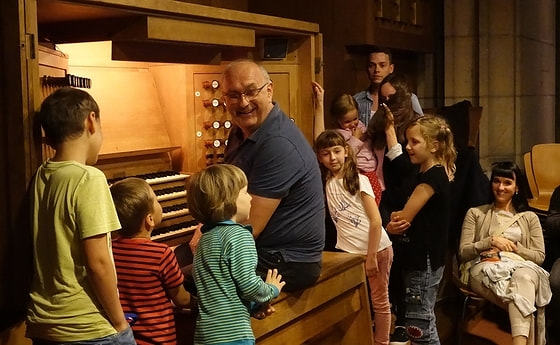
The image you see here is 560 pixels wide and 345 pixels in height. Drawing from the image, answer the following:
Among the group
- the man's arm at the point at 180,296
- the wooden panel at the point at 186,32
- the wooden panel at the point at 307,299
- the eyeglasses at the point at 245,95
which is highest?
the wooden panel at the point at 186,32

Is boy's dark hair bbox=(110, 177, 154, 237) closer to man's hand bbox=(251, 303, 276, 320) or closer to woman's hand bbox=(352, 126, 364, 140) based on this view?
man's hand bbox=(251, 303, 276, 320)

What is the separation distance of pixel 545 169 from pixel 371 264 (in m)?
2.97

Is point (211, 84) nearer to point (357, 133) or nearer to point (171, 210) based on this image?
point (171, 210)

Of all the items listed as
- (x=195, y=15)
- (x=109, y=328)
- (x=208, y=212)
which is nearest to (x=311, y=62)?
(x=195, y=15)

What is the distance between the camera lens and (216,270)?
277 cm

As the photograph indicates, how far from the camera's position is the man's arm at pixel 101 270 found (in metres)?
2.51

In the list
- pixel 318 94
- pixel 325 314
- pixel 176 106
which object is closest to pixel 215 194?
pixel 325 314

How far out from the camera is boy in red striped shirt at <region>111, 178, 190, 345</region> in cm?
281

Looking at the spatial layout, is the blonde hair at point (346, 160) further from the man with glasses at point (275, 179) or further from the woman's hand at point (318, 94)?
the man with glasses at point (275, 179)

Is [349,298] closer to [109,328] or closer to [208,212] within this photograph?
[208,212]

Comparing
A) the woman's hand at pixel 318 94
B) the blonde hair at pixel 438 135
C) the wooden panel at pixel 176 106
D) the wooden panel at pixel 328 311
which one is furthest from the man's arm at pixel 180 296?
the woman's hand at pixel 318 94

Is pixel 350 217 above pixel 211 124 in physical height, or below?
below

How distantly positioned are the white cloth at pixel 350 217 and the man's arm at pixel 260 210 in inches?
43.7

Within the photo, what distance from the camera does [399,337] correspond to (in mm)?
4656
